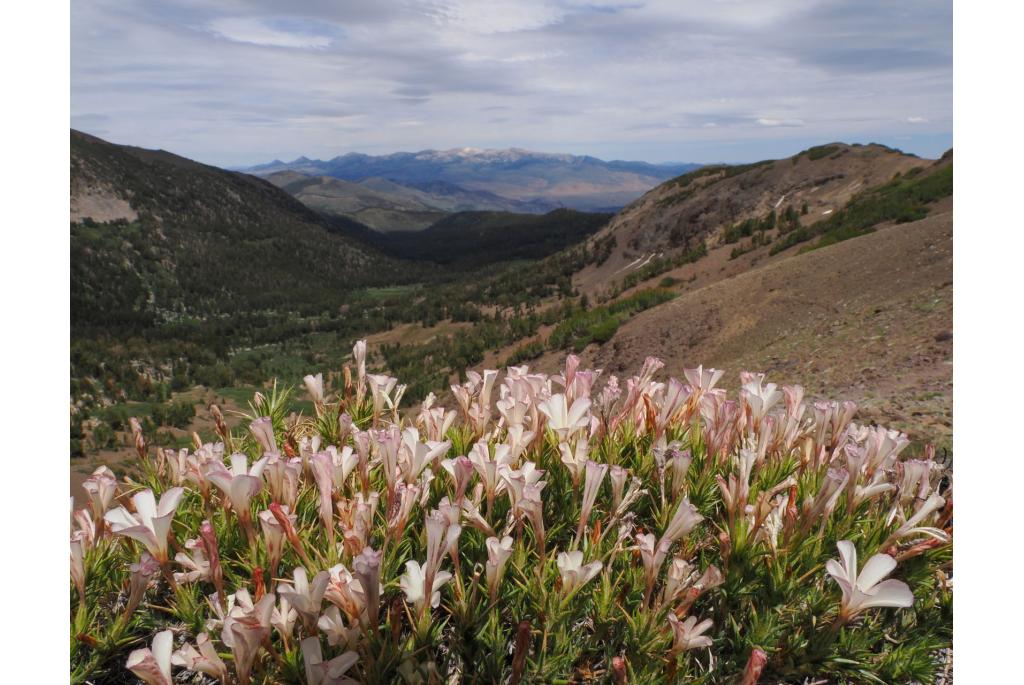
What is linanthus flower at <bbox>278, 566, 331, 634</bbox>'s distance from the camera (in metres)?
1.12

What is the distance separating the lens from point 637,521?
1.83 meters

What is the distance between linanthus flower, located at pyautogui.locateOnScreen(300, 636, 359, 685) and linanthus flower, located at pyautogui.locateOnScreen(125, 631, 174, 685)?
0.91ft

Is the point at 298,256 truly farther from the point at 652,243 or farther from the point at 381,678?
the point at 381,678

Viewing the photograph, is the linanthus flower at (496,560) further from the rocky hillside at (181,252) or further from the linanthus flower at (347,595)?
the rocky hillside at (181,252)

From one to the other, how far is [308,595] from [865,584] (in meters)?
1.21

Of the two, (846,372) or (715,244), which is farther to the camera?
(715,244)

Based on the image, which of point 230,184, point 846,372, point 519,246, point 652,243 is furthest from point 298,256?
point 846,372

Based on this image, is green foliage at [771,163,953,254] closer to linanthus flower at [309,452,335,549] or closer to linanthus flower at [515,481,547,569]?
linanthus flower at [515,481,547,569]

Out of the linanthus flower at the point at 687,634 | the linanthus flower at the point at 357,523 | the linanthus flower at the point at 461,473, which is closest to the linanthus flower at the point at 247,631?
the linanthus flower at the point at 357,523

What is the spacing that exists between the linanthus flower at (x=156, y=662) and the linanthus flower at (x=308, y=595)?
257 millimetres

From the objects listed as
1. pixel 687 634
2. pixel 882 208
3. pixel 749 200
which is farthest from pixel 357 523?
pixel 749 200

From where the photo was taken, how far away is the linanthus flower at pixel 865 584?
1228mm

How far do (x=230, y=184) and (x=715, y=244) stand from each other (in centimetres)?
7893

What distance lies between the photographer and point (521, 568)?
146 cm
